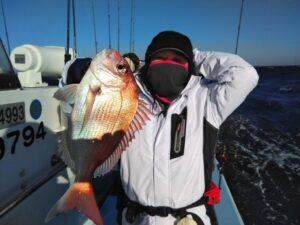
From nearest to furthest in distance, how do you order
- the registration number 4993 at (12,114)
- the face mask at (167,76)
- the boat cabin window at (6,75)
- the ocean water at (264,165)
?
the face mask at (167,76) → the registration number 4993 at (12,114) → the boat cabin window at (6,75) → the ocean water at (264,165)

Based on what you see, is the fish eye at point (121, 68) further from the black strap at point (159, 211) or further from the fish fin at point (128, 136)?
the black strap at point (159, 211)

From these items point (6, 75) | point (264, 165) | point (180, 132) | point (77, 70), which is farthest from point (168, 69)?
point (264, 165)

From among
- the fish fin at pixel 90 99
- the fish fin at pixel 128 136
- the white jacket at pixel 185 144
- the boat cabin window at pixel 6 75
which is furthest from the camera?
the boat cabin window at pixel 6 75

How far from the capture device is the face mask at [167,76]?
199 cm

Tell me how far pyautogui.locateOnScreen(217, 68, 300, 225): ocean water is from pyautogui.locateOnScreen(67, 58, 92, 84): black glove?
4.90 m

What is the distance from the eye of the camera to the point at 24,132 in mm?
2584

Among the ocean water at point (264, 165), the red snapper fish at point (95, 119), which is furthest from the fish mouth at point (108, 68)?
the ocean water at point (264, 165)

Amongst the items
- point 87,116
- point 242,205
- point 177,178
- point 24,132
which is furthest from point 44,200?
point 242,205

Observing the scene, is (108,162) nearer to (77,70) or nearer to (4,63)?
(77,70)

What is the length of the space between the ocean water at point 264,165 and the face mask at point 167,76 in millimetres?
4634

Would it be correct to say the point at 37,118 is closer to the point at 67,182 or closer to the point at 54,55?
the point at 67,182

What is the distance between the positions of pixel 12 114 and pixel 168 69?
4.21 feet

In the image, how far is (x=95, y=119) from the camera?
163cm

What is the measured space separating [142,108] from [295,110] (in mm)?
17642
